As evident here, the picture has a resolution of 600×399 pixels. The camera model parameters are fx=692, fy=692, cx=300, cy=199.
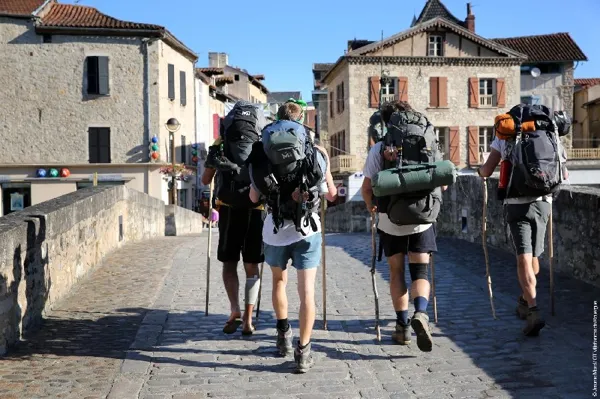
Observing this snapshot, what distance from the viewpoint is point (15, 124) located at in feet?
114

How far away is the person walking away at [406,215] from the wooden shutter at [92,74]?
31778 mm

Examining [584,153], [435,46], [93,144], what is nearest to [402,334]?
[93,144]

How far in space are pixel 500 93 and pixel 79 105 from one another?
24.1 metres

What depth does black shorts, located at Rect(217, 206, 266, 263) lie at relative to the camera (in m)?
5.73

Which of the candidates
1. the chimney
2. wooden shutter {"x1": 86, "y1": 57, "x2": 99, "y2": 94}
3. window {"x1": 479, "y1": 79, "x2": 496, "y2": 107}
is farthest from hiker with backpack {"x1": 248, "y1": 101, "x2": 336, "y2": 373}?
the chimney

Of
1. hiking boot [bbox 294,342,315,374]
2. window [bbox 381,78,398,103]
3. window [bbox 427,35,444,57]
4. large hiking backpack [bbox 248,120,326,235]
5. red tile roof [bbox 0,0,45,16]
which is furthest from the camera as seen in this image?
window [bbox 427,35,444,57]

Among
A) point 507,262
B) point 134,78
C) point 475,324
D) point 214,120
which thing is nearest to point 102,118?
point 134,78

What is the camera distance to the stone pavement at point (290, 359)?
4.24m

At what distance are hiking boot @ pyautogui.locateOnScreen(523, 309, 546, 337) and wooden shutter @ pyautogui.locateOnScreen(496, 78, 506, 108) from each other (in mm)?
38281

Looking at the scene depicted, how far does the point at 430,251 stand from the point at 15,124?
1320 inches

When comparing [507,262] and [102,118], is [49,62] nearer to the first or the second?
[102,118]

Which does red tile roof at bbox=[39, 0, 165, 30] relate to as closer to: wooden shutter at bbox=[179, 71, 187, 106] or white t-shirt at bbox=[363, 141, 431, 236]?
wooden shutter at bbox=[179, 71, 187, 106]

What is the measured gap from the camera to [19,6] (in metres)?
34.6

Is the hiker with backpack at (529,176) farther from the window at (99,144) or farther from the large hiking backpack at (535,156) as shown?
the window at (99,144)
